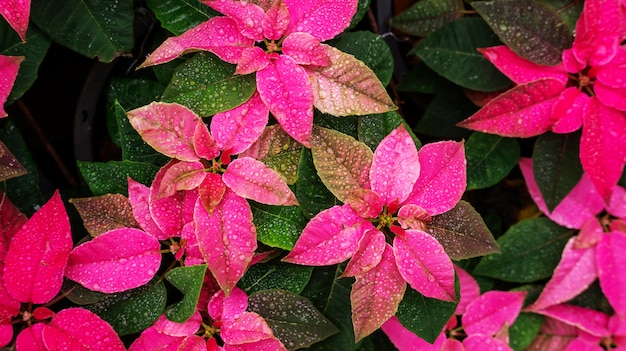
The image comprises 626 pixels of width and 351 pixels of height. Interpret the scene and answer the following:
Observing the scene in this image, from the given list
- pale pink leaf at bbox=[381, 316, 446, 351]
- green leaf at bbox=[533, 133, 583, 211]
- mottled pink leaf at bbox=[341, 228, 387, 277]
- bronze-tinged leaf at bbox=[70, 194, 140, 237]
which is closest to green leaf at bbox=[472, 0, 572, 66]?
green leaf at bbox=[533, 133, 583, 211]

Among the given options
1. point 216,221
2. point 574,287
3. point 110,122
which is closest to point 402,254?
point 216,221

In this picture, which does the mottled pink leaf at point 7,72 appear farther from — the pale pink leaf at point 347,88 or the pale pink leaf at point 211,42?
the pale pink leaf at point 347,88

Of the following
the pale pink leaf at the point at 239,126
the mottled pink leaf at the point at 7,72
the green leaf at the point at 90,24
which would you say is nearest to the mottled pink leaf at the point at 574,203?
the pale pink leaf at the point at 239,126

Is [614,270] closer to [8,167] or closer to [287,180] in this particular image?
[287,180]

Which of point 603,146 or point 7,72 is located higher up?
point 7,72

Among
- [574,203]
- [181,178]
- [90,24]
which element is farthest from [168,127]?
[574,203]
